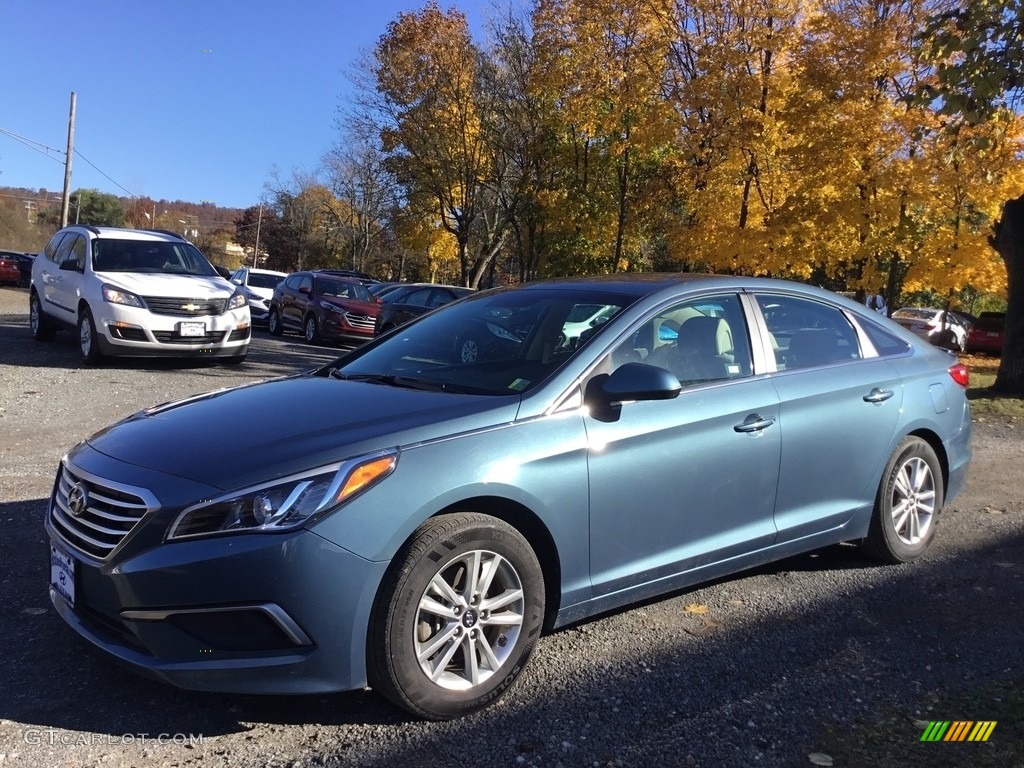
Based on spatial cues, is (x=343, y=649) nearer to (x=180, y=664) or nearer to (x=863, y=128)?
(x=180, y=664)

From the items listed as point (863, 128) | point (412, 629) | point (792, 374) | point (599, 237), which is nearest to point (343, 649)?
point (412, 629)

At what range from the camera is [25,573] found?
423 cm

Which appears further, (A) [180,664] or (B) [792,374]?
(B) [792,374]

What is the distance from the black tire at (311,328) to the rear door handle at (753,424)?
15.6 meters

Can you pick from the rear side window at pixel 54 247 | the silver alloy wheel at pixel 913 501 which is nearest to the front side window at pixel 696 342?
the silver alloy wheel at pixel 913 501

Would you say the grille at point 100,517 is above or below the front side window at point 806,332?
below

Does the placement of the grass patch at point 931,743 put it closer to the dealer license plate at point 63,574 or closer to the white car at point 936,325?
the dealer license plate at point 63,574

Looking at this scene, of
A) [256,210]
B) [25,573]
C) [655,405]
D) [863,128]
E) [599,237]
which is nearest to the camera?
[655,405]

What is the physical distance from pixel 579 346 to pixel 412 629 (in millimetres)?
1414

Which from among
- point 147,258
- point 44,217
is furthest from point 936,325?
point 44,217

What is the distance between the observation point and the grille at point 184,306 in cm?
1065

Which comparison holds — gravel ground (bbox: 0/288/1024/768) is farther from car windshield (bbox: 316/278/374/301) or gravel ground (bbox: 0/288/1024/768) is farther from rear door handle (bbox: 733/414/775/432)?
car windshield (bbox: 316/278/374/301)

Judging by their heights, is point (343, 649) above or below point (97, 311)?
below

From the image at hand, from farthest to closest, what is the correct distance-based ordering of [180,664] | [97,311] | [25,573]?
[97,311]
[25,573]
[180,664]
